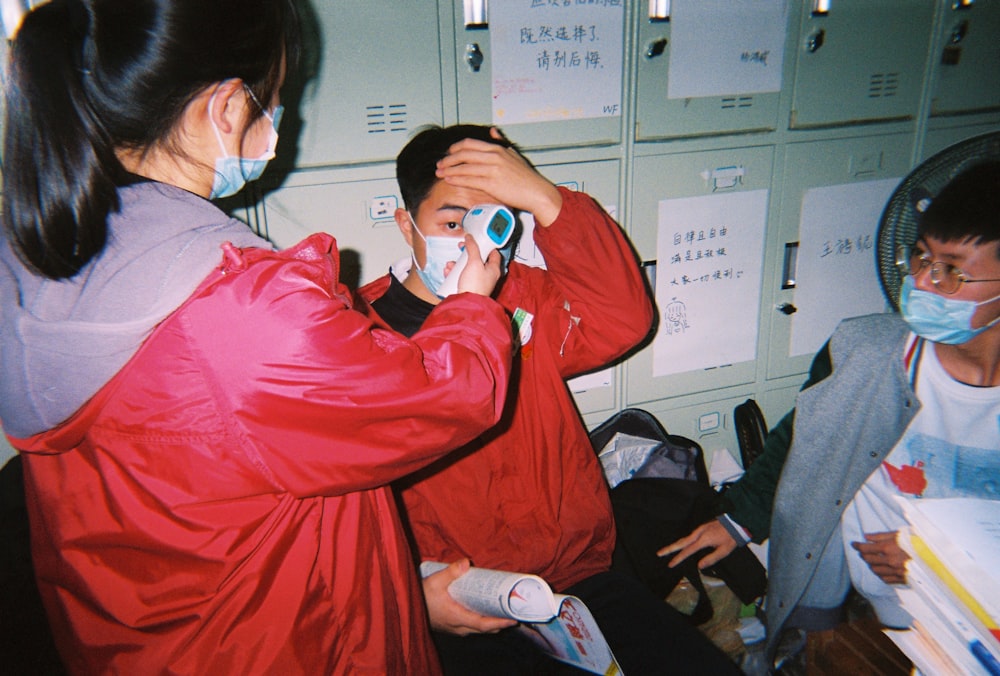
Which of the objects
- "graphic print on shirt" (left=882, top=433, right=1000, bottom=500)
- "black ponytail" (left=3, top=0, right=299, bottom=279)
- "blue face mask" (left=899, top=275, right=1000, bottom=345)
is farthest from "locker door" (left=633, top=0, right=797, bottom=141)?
"black ponytail" (left=3, top=0, right=299, bottom=279)

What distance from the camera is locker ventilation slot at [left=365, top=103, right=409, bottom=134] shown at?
61.6 inches

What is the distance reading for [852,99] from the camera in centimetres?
204

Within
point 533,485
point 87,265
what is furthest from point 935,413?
point 87,265

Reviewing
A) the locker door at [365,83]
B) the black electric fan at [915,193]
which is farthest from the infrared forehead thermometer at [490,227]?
the black electric fan at [915,193]

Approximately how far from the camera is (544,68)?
1.67 metres

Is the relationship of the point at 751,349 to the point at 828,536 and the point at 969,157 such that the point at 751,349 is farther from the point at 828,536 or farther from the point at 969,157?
the point at 969,157

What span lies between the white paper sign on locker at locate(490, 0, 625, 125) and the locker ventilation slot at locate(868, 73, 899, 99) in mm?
1027

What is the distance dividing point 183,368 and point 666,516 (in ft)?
4.72

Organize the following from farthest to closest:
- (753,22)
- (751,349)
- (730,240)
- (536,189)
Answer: (751,349) < (730,240) < (753,22) < (536,189)

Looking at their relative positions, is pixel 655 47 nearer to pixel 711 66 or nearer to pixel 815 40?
pixel 711 66

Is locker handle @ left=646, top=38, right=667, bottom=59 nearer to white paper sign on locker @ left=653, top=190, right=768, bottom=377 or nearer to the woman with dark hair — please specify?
white paper sign on locker @ left=653, top=190, right=768, bottom=377

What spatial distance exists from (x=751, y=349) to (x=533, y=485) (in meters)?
1.21

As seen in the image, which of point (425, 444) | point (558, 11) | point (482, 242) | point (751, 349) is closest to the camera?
point (425, 444)

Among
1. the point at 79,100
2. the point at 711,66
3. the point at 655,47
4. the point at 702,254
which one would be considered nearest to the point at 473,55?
the point at 655,47
